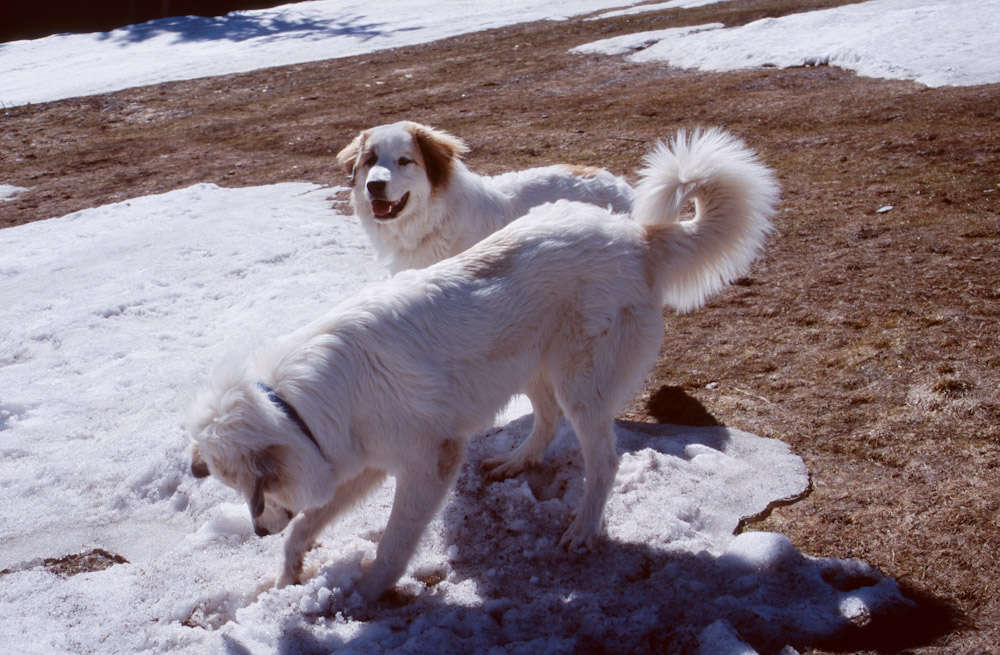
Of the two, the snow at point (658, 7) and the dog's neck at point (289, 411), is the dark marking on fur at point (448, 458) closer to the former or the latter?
the dog's neck at point (289, 411)

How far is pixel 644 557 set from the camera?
3.25m

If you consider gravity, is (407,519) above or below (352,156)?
below

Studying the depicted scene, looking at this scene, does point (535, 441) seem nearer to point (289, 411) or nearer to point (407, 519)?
point (407, 519)

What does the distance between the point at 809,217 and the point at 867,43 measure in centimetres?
680

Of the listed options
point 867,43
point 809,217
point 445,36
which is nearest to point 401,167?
point 809,217

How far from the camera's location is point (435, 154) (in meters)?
5.29

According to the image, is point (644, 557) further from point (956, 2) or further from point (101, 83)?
point (101, 83)

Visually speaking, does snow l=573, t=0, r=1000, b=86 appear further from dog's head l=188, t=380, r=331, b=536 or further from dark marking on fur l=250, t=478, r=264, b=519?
dark marking on fur l=250, t=478, r=264, b=519

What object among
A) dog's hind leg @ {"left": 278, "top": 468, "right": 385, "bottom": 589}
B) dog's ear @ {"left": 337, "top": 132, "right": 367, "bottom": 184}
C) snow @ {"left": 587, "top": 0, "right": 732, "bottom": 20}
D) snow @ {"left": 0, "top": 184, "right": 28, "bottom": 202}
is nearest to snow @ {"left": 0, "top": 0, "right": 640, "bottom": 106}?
snow @ {"left": 587, "top": 0, "right": 732, "bottom": 20}

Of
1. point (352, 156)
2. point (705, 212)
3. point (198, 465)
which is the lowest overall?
point (198, 465)

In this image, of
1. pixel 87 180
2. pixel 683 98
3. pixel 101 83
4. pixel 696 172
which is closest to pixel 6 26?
pixel 101 83

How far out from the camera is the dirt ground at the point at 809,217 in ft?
10.6

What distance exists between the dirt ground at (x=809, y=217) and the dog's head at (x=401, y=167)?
2.00 m

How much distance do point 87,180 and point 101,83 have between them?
8237 mm
